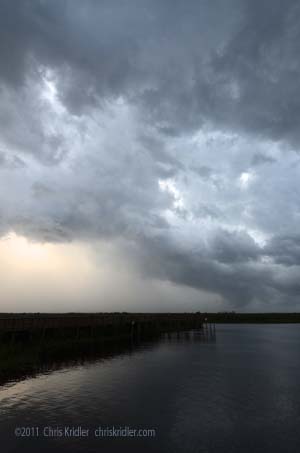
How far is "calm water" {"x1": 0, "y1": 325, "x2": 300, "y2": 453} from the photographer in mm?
21000

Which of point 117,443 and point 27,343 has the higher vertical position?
point 27,343

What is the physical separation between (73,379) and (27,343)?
693 inches

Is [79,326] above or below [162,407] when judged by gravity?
above

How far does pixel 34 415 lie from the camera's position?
2525 centimetres

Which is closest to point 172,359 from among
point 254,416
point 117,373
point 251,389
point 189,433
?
point 117,373

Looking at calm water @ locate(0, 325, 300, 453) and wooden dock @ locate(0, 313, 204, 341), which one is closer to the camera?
calm water @ locate(0, 325, 300, 453)

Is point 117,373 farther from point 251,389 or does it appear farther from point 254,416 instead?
point 254,416

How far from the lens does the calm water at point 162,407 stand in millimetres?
21000

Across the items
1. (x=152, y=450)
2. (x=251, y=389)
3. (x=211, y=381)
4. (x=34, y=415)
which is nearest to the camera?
(x=152, y=450)

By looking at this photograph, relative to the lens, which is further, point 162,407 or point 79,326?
point 79,326

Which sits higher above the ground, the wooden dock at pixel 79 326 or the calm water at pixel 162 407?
the wooden dock at pixel 79 326

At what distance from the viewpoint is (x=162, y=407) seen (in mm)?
28047

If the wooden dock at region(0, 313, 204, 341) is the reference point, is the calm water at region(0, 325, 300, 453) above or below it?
below

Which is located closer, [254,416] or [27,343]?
[254,416]
